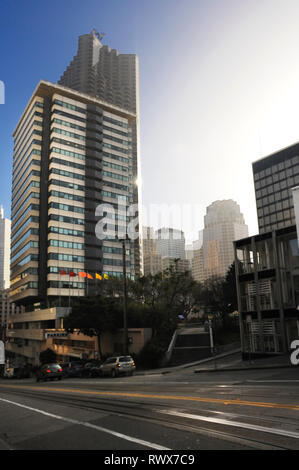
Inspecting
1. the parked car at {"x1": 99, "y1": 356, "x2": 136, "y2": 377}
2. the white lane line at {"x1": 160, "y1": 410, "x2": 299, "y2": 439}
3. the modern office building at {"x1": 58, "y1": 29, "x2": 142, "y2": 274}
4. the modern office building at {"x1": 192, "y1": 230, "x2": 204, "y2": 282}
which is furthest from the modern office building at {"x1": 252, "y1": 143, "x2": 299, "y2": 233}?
the white lane line at {"x1": 160, "y1": 410, "x2": 299, "y2": 439}

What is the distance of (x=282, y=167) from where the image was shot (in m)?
110

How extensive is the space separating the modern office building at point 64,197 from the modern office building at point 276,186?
44.9 meters

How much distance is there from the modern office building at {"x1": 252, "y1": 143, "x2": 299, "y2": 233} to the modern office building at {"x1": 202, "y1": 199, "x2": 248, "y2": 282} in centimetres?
3756

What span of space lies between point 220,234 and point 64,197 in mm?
92297

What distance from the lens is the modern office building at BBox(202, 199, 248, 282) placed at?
153250 millimetres

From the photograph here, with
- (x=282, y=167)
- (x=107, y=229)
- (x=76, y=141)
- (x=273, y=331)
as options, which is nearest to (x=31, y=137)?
(x=76, y=141)

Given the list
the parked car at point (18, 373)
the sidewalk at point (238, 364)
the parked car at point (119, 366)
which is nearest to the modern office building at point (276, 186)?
the sidewalk at point (238, 364)

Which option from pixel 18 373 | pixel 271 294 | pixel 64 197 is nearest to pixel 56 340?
pixel 18 373

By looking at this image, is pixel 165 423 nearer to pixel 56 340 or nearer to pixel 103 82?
pixel 56 340

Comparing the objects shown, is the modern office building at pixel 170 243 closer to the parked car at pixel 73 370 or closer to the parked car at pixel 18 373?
the parked car at pixel 18 373

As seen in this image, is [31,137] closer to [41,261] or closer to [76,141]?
[76,141]

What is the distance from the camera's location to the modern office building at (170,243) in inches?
5005

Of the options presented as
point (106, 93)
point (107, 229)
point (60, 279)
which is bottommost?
point (60, 279)
